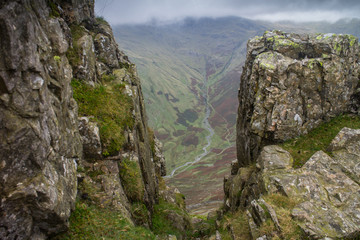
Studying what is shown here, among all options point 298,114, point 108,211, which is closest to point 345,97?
point 298,114

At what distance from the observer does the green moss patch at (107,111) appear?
1891 centimetres

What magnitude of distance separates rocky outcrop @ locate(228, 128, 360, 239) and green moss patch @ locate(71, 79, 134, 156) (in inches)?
545

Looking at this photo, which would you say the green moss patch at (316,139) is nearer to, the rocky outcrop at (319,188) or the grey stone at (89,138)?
the rocky outcrop at (319,188)

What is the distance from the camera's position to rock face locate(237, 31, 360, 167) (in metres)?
26.6

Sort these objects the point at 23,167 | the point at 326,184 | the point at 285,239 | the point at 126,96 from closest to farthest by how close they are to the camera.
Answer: the point at 23,167
the point at 285,239
the point at 326,184
the point at 126,96

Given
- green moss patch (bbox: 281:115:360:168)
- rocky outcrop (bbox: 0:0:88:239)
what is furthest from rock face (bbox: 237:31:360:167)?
rocky outcrop (bbox: 0:0:88:239)

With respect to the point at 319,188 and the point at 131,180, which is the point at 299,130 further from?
the point at 131,180

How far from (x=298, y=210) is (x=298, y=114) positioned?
14508mm

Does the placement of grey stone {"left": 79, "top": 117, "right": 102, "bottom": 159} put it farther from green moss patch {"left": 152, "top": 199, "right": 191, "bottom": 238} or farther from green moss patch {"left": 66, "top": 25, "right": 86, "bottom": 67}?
green moss patch {"left": 152, "top": 199, "right": 191, "bottom": 238}

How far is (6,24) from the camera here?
8477mm

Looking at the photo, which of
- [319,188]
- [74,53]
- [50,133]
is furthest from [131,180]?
[319,188]

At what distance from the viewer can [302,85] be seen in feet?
88.4

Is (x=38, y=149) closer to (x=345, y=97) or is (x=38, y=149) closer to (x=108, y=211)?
(x=108, y=211)

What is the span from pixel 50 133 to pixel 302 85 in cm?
2837
